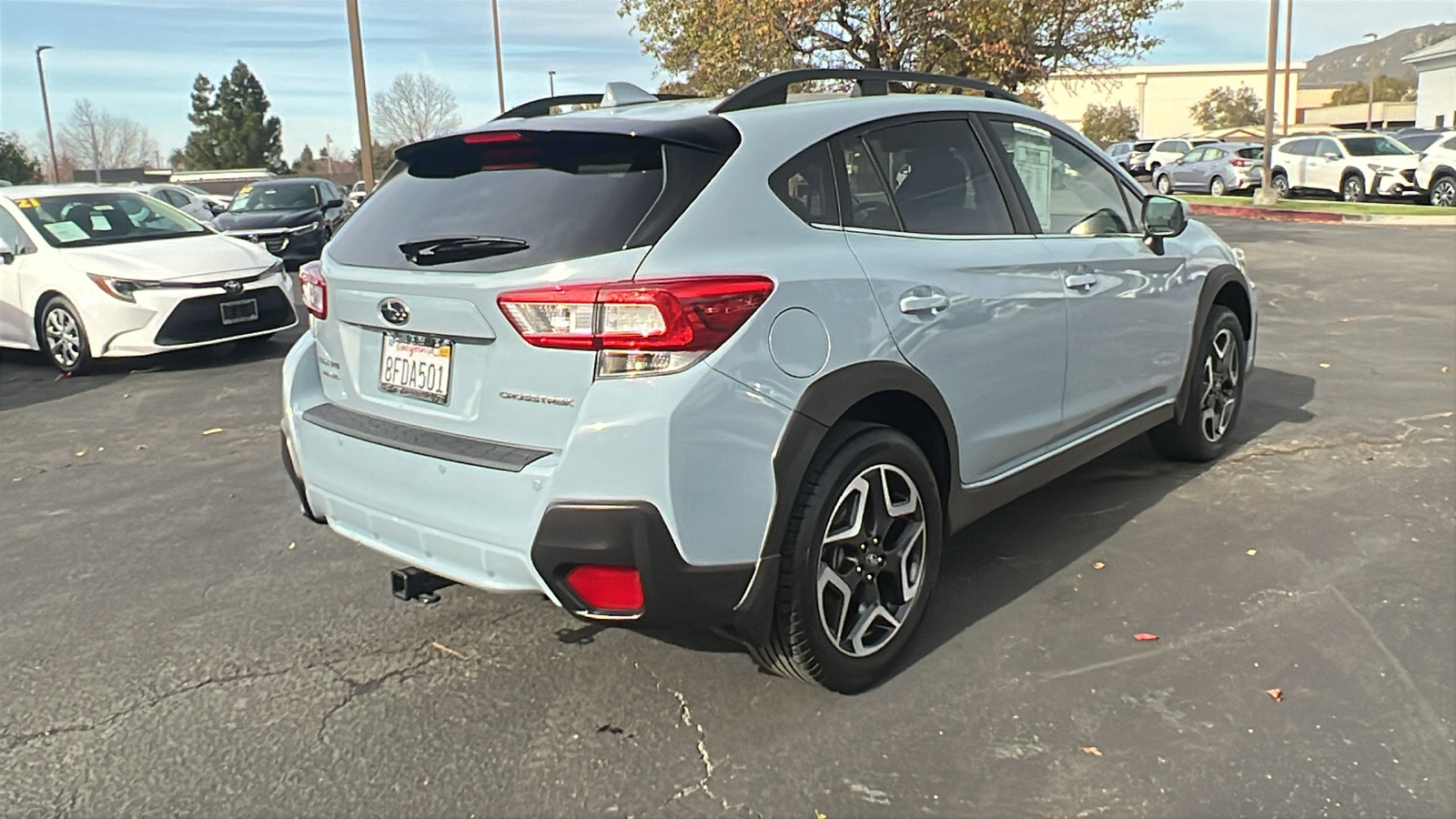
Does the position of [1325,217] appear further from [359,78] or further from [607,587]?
[607,587]

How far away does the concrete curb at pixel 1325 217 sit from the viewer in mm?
19094

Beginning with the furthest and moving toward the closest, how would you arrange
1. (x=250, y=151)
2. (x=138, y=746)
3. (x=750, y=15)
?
(x=250, y=151)
(x=750, y=15)
(x=138, y=746)

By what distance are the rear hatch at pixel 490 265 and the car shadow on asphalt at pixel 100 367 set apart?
6.03 metres

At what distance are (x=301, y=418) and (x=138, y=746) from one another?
1027mm

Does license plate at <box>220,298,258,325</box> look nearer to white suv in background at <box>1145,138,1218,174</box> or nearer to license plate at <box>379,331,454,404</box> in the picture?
license plate at <box>379,331,454,404</box>

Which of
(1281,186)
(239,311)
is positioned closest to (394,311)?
(239,311)

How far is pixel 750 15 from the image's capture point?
17.8 meters

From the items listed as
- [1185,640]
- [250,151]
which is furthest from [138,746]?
[250,151]

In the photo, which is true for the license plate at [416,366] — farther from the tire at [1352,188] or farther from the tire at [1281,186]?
the tire at [1281,186]

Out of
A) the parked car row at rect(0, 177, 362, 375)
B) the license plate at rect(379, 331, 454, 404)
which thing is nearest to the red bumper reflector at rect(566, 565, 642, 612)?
the license plate at rect(379, 331, 454, 404)

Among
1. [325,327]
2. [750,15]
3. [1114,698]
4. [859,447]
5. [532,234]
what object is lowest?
[1114,698]

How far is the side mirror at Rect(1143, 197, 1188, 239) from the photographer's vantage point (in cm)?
475

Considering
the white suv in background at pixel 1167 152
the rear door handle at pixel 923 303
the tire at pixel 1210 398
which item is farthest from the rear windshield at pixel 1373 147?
the rear door handle at pixel 923 303

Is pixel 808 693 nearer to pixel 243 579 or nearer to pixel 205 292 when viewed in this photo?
pixel 243 579
